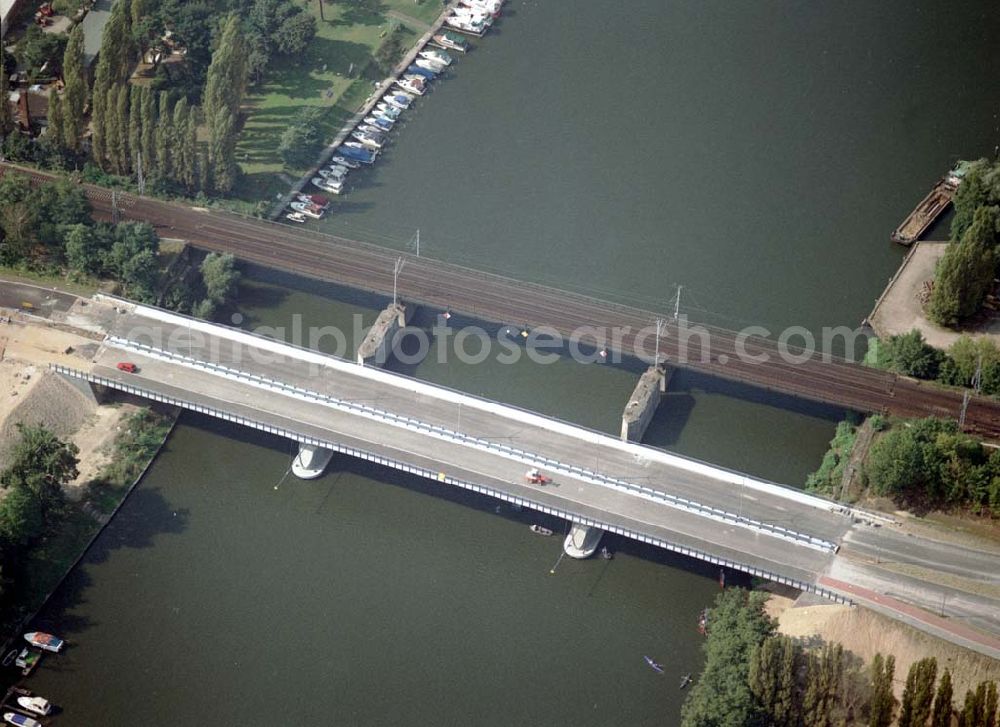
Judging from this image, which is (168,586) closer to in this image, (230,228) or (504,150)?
(230,228)

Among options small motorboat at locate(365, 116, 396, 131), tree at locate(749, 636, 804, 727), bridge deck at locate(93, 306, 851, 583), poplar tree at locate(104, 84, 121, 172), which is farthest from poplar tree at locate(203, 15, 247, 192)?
tree at locate(749, 636, 804, 727)

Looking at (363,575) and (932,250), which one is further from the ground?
(932,250)

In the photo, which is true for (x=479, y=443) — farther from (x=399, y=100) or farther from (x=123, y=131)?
(x=399, y=100)

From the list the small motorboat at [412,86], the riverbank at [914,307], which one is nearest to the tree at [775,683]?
the riverbank at [914,307]

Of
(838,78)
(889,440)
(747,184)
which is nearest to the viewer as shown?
(889,440)

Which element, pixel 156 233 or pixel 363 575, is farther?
pixel 156 233

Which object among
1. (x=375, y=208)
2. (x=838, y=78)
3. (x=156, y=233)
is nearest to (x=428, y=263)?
(x=375, y=208)
